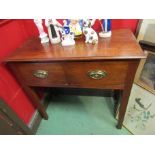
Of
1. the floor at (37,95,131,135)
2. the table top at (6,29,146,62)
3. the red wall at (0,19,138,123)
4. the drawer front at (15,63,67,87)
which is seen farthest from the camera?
the floor at (37,95,131,135)

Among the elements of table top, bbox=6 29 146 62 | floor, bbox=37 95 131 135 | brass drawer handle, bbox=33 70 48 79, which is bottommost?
floor, bbox=37 95 131 135

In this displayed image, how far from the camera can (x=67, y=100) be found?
1600 millimetres

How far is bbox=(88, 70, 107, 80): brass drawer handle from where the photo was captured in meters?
0.83

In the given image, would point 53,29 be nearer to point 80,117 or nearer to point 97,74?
point 97,74

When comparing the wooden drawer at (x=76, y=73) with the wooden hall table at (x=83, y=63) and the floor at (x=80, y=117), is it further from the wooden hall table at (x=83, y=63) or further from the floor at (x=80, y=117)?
the floor at (x=80, y=117)

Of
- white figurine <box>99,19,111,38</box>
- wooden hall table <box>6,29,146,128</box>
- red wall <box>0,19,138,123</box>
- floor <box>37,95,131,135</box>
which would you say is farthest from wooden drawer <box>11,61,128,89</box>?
floor <box>37,95,131,135</box>

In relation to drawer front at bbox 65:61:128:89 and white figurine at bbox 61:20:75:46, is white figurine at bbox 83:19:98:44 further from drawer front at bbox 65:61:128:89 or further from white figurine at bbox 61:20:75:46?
drawer front at bbox 65:61:128:89

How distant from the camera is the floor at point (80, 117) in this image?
128 cm

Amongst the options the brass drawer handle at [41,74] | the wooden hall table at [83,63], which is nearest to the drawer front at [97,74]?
the wooden hall table at [83,63]

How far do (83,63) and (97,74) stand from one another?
11 cm

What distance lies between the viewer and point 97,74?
2.76 feet

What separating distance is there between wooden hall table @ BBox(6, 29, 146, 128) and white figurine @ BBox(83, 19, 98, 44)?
4 centimetres

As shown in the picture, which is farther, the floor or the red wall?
the floor
